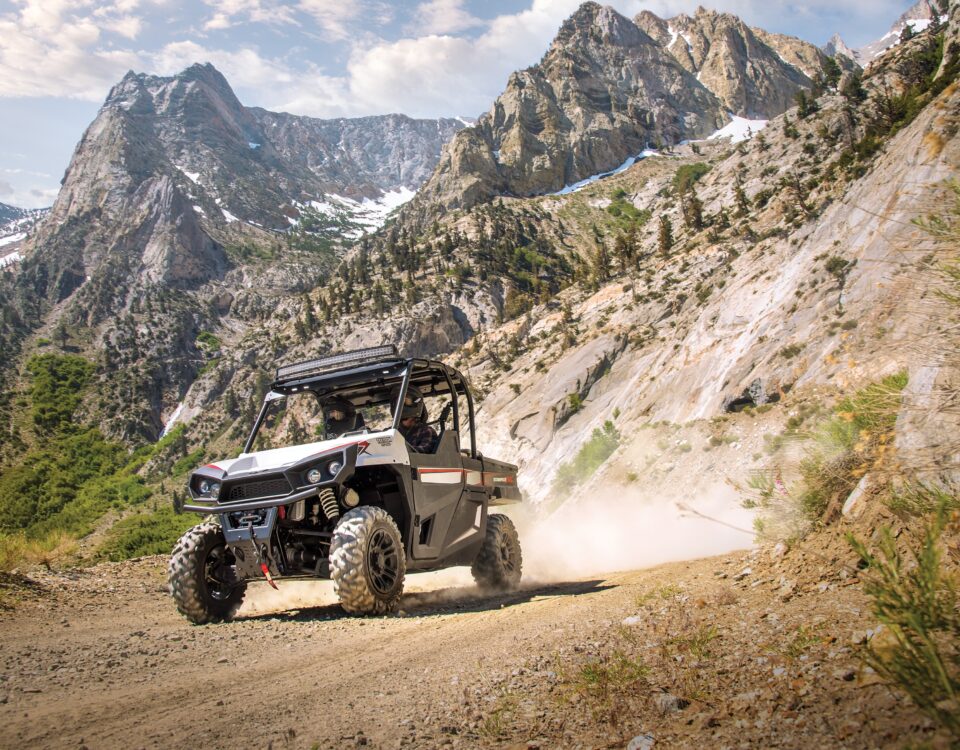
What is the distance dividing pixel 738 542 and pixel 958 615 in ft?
28.5

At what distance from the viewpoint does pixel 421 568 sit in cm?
816

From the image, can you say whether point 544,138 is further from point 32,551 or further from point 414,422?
point 414,422

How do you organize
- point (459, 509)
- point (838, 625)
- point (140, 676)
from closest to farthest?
point (838, 625)
point (140, 676)
point (459, 509)

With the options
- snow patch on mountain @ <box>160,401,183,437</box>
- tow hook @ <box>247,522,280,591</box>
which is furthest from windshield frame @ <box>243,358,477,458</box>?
snow patch on mountain @ <box>160,401,183,437</box>

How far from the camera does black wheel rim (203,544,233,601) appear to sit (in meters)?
7.83

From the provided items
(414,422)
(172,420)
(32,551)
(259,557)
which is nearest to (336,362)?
(414,422)

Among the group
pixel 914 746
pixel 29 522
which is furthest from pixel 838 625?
pixel 29 522

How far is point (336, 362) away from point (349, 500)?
85.2 inches

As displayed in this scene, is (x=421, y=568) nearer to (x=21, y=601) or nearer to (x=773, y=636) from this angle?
(x=773, y=636)

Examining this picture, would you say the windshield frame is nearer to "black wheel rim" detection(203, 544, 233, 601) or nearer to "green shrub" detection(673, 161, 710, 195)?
"black wheel rim" detection(203, 544, 233, 601)

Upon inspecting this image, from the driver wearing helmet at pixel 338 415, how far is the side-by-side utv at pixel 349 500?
→ 2 cm

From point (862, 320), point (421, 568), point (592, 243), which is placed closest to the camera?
point (421, 568)

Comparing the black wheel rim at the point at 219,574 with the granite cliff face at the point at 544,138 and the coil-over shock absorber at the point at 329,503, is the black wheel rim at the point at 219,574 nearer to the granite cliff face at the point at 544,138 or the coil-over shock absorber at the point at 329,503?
the coil-over shock absorber at the point at 329,503

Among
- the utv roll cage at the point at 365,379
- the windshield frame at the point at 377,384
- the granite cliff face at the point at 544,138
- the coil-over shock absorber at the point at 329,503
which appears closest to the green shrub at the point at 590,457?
the windshield frame at the point at 377,384
